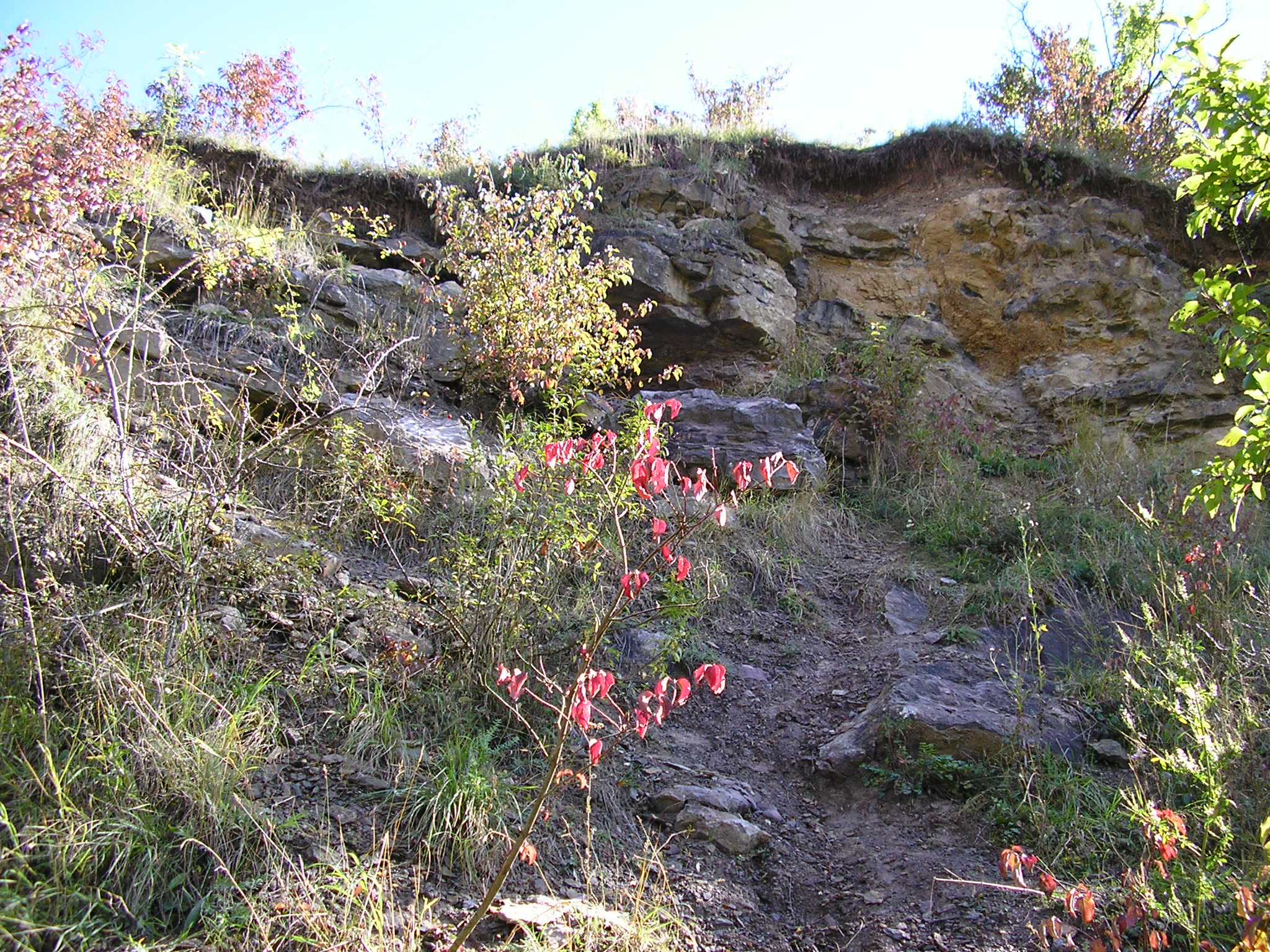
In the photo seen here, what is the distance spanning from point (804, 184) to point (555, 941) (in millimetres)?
9819

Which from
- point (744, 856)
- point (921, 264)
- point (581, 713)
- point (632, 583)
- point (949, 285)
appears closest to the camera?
point (581, 713)

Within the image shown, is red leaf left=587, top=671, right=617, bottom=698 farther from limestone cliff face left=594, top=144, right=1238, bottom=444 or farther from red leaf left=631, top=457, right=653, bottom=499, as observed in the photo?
limestone cliff face left=594, top=144, right=1238, bottom=444

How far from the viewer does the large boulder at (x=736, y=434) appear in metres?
7.04

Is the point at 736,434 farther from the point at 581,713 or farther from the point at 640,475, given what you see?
the point at 581,713

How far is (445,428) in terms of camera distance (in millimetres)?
6227

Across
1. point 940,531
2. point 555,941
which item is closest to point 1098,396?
point 940,531

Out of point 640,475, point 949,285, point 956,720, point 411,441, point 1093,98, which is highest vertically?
point 1093,98

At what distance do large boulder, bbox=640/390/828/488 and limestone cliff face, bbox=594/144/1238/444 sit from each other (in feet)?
3.94

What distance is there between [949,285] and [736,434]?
4.30 metres

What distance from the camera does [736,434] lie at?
7.31 metres

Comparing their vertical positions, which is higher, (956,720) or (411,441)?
(411,441)

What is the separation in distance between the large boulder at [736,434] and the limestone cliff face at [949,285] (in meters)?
1.20

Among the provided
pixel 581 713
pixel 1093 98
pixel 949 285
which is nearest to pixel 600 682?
pixel 581 713

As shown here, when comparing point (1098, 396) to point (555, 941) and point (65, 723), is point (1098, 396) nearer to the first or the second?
point (555, 941)
